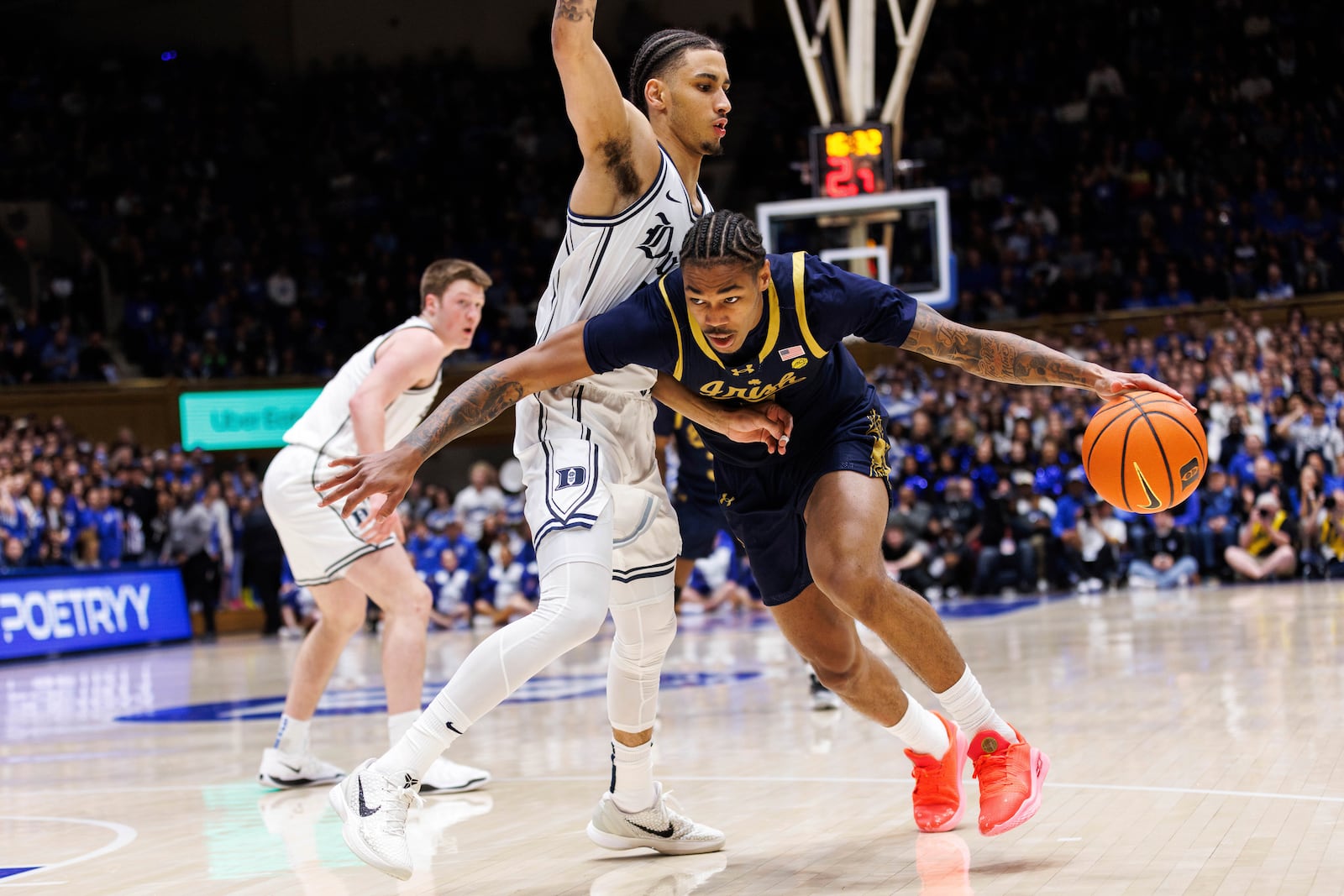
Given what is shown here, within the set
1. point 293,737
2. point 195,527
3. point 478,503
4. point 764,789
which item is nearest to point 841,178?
point 478,503

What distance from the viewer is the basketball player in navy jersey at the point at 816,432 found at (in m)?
3.74

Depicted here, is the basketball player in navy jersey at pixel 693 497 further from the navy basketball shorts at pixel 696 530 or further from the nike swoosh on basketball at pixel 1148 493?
the nike swoosh on basketball at pixel 1148 493

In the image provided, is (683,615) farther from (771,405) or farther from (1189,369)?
(771,405)

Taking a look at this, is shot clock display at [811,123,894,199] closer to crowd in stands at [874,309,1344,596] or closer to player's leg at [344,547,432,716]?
crowd in stands at [874,309,1344,596]

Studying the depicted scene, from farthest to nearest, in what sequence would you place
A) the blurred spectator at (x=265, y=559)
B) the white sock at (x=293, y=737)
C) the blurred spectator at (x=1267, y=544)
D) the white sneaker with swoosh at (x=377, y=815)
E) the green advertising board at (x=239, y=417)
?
the green advertising board at (x=239, y=417)
the blurred spectator at (x=265, y=559)
the blurred spectator at (x=1267, y=544)
the white sock at (x=293, y=737)
the white sneaker with swoosh at (x=377, y=815)

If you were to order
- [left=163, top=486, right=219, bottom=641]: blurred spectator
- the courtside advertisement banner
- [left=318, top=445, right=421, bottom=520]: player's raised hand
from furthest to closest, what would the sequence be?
[left=163, top=486, right=219, bottom=641]: blurred spectator < the courtside advertisement banner < [left=318, top=445, right=421, bottom=520]: player's raised hand

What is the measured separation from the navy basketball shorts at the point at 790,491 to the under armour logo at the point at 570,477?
2.05 feet

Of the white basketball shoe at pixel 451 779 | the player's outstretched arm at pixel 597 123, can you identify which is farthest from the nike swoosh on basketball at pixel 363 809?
the white basketball shoe at pixel 451 779

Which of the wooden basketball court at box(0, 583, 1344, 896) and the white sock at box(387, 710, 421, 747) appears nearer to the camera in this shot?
the wooden basketball court at box(0, 583, 1344, 896)

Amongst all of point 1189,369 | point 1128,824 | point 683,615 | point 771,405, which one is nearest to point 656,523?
point 771,405

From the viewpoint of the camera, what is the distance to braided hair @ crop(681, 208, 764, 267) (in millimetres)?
3645

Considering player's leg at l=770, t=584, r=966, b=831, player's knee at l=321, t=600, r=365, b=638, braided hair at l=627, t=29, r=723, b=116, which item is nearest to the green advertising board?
player's knee at l=321, t=600, r=365, b=638

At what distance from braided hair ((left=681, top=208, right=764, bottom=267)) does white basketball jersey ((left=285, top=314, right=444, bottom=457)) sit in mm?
2278

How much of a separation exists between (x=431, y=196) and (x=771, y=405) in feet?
70.6
